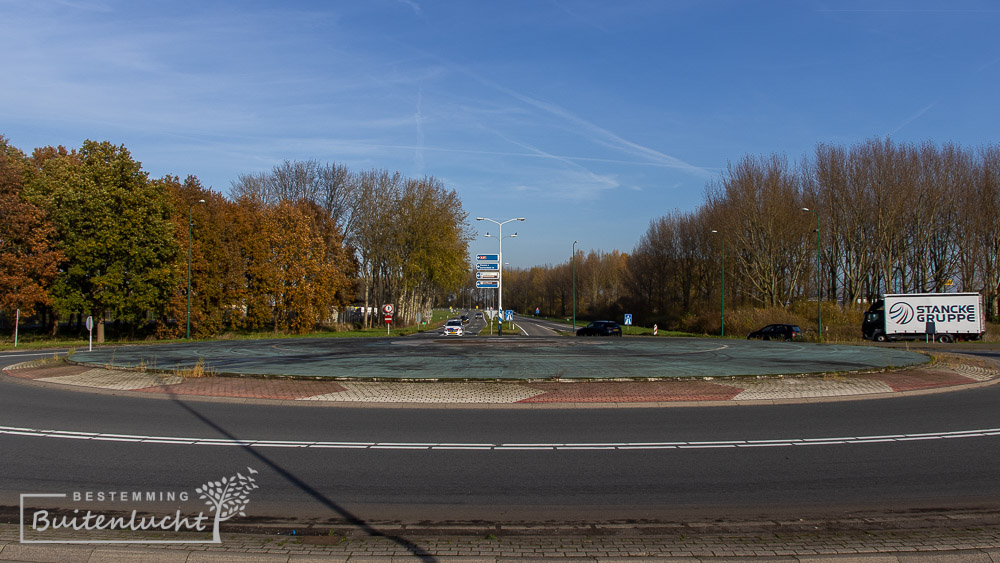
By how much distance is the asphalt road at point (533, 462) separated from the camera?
21.3 feet

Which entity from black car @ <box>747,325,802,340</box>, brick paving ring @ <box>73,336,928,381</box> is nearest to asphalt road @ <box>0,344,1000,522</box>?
brick paving ring @ <box>73,336,928,381</box>

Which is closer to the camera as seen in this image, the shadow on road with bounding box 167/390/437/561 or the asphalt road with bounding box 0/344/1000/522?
the shadow on road with bounding box 167/390/437/561

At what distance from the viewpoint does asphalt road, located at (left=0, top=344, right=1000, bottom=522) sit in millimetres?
6488

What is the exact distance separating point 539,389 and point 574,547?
8760 millimetres

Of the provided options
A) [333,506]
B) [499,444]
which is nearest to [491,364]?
[499,444]

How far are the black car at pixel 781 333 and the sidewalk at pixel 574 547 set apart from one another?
145 feet

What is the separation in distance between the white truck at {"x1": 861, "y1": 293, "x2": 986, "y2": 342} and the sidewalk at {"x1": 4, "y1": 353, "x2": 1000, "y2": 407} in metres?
35.1

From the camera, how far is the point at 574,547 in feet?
17.1

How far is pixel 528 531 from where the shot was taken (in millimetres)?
5613

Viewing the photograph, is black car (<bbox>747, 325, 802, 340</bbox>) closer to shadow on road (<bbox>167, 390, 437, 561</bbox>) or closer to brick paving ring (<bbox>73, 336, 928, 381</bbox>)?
brick paving ring (<bbox>73, 336, 928, 381</bbox>)

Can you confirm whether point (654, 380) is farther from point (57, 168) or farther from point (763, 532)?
point (57, 168)

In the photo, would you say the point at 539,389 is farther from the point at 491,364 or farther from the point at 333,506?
the point at 333,506

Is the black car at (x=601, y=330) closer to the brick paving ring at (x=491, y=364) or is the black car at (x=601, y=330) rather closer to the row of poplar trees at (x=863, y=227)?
the row of poplar trees at (x=863, y=227)

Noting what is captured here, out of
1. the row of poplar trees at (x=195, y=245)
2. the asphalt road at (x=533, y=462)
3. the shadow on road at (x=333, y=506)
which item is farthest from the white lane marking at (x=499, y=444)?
the row of poplar trees at (x=195, y=245)
